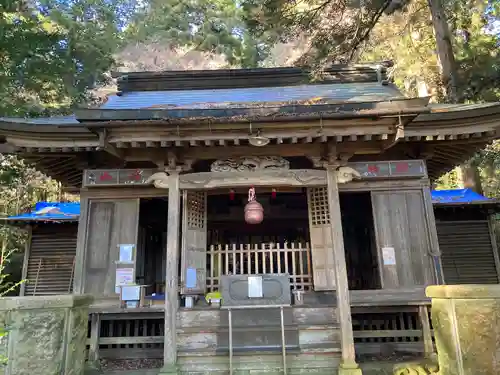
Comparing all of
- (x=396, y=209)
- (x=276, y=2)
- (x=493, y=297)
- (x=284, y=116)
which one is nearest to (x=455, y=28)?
(x=276, y=2)

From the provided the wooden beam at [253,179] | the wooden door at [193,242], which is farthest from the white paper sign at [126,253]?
the wooden beam at [253,179]

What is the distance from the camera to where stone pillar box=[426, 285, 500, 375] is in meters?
3.90

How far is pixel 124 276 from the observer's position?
284 inches

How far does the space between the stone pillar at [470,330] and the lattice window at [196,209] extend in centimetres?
451

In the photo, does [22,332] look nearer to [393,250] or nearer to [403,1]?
[393,250]

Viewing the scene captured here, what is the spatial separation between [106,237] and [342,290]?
4663 millimetres

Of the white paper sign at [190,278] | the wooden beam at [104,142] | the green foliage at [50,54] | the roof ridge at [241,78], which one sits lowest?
the white paper sign at [190,278]

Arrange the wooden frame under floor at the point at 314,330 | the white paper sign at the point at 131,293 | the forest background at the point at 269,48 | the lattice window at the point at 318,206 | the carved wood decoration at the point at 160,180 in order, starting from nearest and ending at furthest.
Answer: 1. the wooden frame under floor at the point at 314,330
2. the carved wood decoration at the point at 160,180
3. the white paper sign at the point at 131,293
4. the lattice window at the point at 318,206
5. the forest background at the point at 269,48

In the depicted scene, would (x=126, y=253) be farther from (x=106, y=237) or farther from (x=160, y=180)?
(x=160, y=180)

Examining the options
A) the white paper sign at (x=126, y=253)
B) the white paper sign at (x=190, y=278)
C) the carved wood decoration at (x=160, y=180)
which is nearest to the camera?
the carved wood decoration at (x=160, y=180)

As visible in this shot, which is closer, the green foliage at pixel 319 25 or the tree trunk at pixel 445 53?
the green foliage at pixel 319 25

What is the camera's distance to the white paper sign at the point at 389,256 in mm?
7141

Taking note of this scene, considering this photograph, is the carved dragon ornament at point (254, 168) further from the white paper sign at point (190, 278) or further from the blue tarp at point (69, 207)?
the blue tarp at point (69, 207)

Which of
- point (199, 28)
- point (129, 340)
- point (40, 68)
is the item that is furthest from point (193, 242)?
point (199, 28)
